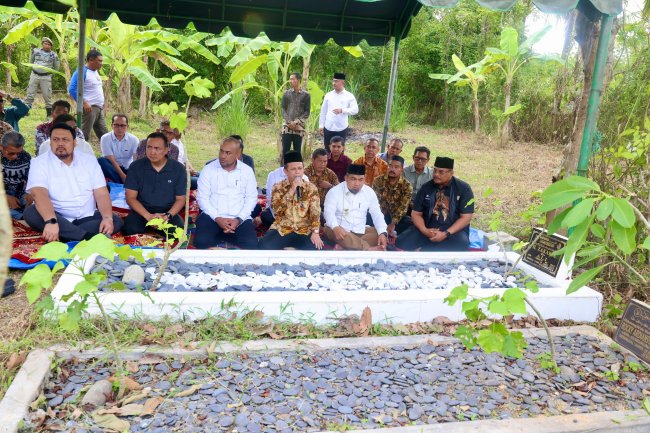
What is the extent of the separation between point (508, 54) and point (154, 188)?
887cm

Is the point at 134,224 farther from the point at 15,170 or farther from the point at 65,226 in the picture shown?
the point at 15,170

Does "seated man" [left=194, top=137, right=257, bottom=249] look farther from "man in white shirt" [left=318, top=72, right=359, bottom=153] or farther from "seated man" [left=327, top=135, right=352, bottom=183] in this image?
"man in white shirt" [left=318, top=72, right=359, bottom=153]

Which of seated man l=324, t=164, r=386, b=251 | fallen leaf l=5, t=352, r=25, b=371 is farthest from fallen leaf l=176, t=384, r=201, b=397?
seated man l=324, t=164, r=386, b=251

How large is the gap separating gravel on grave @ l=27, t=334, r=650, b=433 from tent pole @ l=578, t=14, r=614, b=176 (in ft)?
5.76

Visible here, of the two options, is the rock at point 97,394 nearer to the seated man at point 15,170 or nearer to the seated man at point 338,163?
the seated man at point 15,170

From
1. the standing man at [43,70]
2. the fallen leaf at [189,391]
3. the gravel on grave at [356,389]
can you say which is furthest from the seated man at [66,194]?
the standing man at [43,70]

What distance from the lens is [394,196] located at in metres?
6.29

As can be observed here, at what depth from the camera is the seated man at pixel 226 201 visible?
541 centimetres

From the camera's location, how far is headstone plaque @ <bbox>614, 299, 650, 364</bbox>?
321cm

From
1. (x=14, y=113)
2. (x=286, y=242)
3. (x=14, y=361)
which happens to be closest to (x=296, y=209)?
(x=286, y=242)

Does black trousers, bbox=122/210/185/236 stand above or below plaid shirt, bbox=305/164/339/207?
below

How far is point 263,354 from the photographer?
10.1 feet

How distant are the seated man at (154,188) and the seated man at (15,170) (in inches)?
39.8

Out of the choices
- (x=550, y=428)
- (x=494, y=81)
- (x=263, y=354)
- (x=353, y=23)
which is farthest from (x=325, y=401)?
(x=494, y=81)
